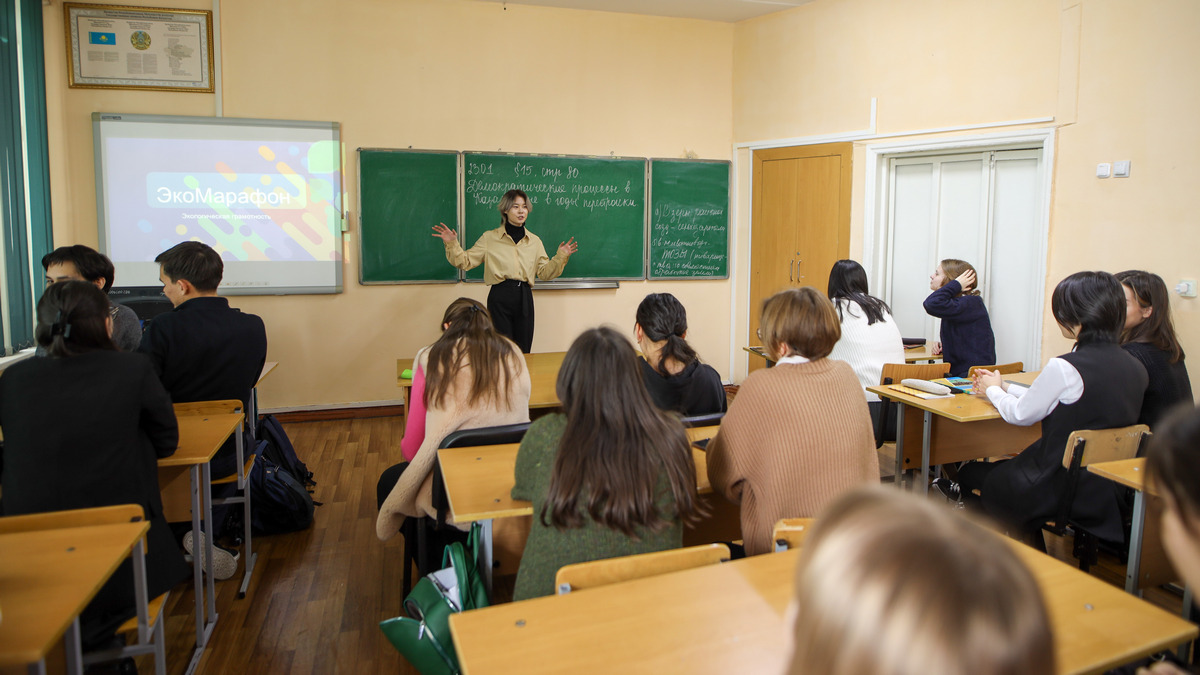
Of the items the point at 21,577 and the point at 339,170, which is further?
the point at 339,170

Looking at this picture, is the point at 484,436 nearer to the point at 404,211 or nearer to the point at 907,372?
the point at 907,372

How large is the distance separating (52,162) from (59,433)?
13.2 ft

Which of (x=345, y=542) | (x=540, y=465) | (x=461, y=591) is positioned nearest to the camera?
(x=540, y=465)

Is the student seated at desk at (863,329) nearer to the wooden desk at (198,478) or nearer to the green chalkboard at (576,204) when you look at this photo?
the wooden desk at (198,478)

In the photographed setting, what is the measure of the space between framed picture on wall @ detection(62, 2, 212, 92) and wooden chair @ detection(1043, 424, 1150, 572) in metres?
5.57

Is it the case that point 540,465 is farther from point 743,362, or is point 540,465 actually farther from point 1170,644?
point 743,362

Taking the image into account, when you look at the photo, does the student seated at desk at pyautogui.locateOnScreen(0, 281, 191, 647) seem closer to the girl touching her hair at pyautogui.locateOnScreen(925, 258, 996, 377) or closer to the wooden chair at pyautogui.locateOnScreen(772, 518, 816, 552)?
the wooden chair at pyautogui.locateOnScreen(772, 518, 816, 552)

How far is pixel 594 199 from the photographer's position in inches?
242

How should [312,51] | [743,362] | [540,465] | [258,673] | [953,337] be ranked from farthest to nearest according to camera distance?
1. [743,362]
2. [312,51]
3. [953,337]
4. [258,673]
5. [540,465]

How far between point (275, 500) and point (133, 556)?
1.74m

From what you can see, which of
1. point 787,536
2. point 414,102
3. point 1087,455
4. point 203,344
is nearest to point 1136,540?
point 1087,455

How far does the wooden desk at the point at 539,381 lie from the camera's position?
10.5ft

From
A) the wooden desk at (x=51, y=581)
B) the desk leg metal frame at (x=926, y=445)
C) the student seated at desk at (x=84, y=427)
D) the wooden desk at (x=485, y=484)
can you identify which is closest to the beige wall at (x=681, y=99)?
the desk leg metal frame at (x=926, y=445)

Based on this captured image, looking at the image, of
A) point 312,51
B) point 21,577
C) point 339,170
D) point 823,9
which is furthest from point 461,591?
point 823,9
